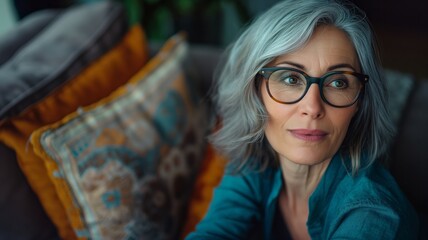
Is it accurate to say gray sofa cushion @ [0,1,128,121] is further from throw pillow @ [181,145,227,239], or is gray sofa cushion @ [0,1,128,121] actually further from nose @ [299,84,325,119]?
nose @ [299,84,325,119]

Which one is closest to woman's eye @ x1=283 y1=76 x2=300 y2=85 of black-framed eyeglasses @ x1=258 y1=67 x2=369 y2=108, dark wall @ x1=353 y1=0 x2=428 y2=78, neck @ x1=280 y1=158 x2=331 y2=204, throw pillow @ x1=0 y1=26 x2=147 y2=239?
black-framed eyeglasses @ x1=258 y1=67 x2=369 y2=108

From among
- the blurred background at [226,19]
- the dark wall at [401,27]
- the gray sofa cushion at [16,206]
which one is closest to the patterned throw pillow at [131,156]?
the gray sofa cushion at [16,206]

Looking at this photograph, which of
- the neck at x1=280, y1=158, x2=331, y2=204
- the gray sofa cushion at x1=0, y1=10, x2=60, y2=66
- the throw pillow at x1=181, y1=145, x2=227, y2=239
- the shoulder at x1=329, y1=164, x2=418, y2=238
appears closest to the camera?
the shoulder at x1=329, y1=164, x2=418, y2=238

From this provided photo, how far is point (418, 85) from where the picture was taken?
1515 mm

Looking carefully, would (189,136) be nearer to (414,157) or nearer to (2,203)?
(2,203)

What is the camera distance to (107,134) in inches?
43.6

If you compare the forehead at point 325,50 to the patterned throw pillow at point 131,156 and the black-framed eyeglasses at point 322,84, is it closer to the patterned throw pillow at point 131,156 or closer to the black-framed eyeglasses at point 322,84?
the black-framed eyeglasses at point 322,84

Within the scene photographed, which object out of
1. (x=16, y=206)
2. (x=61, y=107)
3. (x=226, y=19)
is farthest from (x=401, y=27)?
(x=16, y=206)

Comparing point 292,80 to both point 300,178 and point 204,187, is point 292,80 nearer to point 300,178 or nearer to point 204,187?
point 300,178

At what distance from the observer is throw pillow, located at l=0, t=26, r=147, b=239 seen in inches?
39.7

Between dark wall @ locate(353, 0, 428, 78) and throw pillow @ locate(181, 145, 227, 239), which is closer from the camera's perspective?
throw pillow @ locate(181, 145, 227, 239)

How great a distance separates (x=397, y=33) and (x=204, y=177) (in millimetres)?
3431

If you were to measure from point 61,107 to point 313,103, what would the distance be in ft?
2.38

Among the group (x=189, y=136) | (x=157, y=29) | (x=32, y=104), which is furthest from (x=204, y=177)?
(x=157, y=29)
